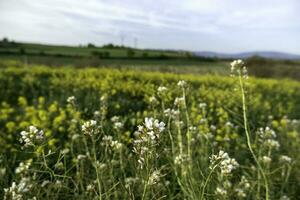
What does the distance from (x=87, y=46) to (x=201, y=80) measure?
143ft

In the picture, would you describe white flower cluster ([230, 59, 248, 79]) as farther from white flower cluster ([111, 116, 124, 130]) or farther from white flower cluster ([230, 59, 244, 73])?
white flower cluster ([111, 116, 124, 130])

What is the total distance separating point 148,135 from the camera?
4.93 feet

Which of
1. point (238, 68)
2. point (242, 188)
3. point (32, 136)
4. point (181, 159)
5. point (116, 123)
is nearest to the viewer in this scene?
point (32, 136)

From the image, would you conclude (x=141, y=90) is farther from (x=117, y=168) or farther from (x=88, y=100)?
(x=117, y=168)

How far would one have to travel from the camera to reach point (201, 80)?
1332 centimetres

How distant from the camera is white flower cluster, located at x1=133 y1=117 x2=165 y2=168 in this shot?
4.82 ft

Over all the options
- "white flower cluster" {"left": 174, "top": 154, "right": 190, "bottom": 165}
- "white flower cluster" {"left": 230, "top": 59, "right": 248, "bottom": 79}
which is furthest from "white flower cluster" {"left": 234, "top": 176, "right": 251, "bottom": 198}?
"white flower cluster" {"left": 230, "top": 59, "right": 248, "bottom": 79}

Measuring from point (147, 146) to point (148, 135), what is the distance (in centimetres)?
7

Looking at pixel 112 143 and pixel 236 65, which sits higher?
pixel 236 65

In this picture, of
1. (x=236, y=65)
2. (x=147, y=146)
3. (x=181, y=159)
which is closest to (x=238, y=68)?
(x=236, y=65)

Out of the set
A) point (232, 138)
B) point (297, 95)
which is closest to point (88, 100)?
point (232, 138)

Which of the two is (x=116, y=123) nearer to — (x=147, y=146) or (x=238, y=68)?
(x=238, y=68)

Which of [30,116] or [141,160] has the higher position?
[141,160]

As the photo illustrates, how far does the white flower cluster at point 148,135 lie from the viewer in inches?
57.9
